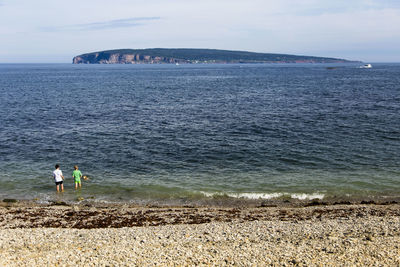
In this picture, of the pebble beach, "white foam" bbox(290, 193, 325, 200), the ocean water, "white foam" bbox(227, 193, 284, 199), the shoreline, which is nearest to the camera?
the pebble beach

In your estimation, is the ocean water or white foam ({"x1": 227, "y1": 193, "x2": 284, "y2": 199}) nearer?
white foam ({"x1": 227, "y1": 193, "x2": 284, "y2": 199})

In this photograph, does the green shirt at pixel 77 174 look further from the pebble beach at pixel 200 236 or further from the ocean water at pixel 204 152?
the pebble beach at pixel 200 236

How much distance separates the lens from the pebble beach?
12141 mm

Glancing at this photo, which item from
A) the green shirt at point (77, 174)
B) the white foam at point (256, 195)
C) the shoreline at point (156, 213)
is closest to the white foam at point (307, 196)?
the shoreline at point (156, 213)

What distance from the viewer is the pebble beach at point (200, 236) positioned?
12.1m

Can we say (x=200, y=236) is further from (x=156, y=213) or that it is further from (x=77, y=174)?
(x=77, y=174)

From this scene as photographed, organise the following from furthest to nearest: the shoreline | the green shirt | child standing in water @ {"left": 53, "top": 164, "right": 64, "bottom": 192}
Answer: the green shirt
child standing in water @ {"left": 53, "top": 164, "right": 64, "bottom": 192}
the shoreline

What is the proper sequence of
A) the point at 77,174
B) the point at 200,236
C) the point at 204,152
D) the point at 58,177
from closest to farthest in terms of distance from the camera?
1. the point at 200,236
2. the point at 58,177
3. the point at 77,174
4. the point at 204,152

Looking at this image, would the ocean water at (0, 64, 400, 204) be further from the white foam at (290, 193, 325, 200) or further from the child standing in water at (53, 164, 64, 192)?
the child standing in water at (53, 164, 64, 192)

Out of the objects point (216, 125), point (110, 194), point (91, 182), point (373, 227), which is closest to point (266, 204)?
point (373, 227)

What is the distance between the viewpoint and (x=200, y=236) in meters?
14.4

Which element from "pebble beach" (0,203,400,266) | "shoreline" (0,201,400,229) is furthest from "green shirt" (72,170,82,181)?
"pebble beach" (0,203,400,266)

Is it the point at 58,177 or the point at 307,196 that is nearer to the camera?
the point at 307,196

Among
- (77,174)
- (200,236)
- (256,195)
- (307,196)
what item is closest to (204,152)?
(256,195)
